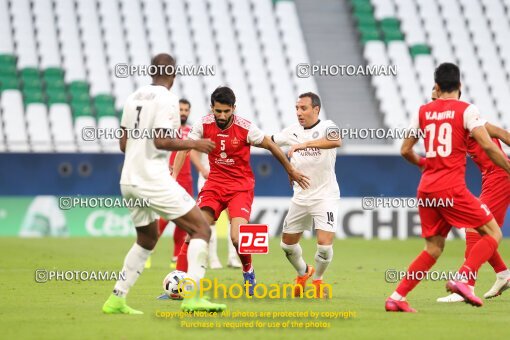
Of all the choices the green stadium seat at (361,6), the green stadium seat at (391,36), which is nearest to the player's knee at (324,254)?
the green stadium seat at (391,36)

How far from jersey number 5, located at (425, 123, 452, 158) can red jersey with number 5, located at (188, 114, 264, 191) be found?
7.28 ft

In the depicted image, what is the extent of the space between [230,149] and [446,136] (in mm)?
2808

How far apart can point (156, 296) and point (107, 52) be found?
18.7 m

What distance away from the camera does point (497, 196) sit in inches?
452

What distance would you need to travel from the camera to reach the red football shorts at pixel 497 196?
37.7ft

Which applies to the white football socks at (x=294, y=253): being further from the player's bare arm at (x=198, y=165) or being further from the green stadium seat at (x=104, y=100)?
the green stadium seat at (x=104, y=100)

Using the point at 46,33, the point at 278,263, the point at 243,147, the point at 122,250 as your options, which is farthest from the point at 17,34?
the point at 243,147

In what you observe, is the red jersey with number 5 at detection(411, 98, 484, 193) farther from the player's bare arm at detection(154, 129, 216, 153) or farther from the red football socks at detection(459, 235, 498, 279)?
the player's bare arm at detection(154, 129, 216, 153)

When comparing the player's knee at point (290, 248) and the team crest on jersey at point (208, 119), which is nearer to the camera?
the team crest on jersey at point (208, 119)

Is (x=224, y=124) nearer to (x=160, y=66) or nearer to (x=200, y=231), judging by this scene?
(x=160, y=66)

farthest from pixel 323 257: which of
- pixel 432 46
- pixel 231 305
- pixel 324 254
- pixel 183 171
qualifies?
pixel 432 46

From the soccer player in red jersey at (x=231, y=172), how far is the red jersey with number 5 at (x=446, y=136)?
1.88m

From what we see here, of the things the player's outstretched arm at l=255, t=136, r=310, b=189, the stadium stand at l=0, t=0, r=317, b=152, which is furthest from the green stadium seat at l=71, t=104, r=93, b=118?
the player's outstretched arm at l=255, t=136, r=310, b=189

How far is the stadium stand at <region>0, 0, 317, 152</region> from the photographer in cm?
2595
